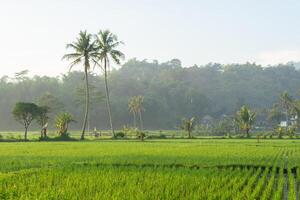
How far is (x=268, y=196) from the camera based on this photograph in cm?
1209

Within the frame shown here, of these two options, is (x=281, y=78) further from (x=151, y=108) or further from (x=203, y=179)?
(x=203, y=179)

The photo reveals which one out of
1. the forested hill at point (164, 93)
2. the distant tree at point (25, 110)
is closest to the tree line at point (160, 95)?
the forested hill at point (164, 93)

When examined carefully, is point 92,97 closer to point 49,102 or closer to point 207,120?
point 49,102

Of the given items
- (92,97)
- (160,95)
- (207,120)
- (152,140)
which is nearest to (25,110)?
(152,140)

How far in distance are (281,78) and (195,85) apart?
35268mm

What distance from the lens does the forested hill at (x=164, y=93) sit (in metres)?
124

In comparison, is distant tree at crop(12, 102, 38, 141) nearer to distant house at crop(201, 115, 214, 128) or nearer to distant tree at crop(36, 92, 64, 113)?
distant tree at crop(36, 92, 64, 113)

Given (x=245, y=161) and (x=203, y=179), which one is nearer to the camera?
(x=203, y=179)

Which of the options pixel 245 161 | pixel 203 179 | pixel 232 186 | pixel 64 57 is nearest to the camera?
pixel 232 186

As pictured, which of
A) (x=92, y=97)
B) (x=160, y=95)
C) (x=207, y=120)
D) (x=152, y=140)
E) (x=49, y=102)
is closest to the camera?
(x=152, y=140)

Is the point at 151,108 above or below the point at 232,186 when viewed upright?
above

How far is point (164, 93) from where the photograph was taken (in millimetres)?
144625

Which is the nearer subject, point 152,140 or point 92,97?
point 152,140

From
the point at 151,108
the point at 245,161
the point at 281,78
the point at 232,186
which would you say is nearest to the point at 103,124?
the point at 151,108
